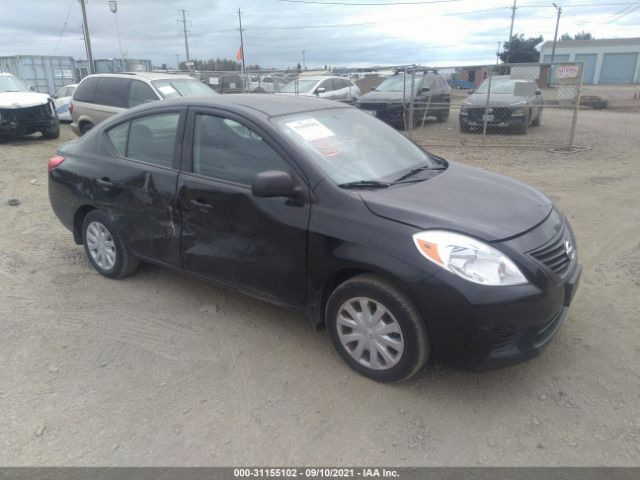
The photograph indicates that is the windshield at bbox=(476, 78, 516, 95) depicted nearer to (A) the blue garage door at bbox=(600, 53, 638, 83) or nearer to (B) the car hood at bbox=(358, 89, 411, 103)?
(B) the car hood at bbox=(358, 89, 411, 103)

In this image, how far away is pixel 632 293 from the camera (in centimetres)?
411

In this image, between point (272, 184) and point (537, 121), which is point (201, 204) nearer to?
point (272, 184)

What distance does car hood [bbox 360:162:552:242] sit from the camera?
111 inches

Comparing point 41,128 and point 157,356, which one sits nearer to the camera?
point 157,356

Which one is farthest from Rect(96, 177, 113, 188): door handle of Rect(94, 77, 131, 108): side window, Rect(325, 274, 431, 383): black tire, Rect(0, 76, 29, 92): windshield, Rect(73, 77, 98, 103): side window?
Rect(0, 76, 29, 92): windshield

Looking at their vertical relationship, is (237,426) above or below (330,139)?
below

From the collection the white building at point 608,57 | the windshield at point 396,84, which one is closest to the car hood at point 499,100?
the windshield at point 396,84

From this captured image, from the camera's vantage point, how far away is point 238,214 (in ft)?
11.1

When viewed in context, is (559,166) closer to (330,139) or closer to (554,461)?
(330,139)

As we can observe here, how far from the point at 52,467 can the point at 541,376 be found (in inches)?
111

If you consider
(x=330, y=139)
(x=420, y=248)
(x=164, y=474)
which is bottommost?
(x=164, y=474)

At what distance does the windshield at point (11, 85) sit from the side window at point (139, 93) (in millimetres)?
4848

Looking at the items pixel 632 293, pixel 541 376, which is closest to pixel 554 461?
pixel 541 376

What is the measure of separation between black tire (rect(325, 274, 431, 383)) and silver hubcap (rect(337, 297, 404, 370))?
27 mm
